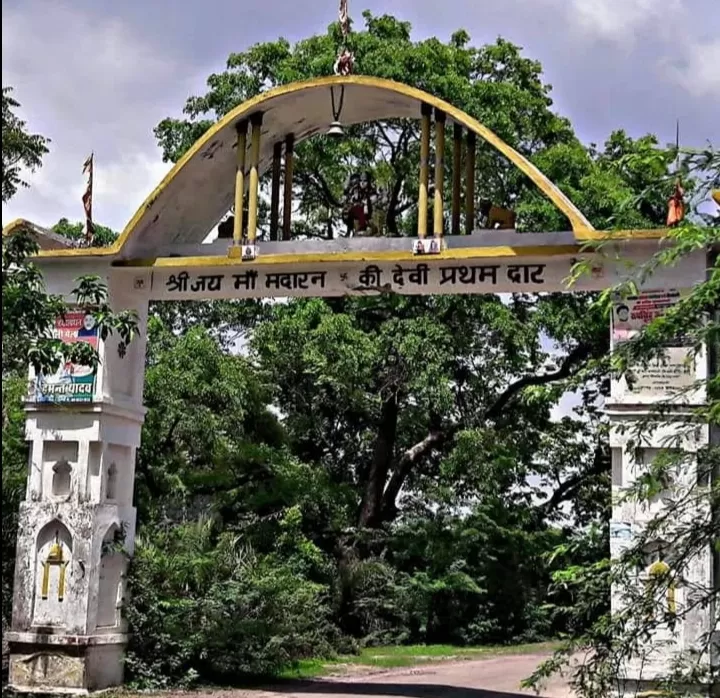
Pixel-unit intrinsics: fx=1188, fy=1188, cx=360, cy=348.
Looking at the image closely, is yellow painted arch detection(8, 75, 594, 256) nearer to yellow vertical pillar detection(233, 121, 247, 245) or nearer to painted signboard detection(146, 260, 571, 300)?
yellow vertical pillar detection(233, 121, 247, 245)

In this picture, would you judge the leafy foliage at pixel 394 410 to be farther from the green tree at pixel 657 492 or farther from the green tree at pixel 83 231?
the green tree at pixel 657 492

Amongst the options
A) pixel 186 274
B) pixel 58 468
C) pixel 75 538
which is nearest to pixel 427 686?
pixel 75 538

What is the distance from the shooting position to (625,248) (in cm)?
984

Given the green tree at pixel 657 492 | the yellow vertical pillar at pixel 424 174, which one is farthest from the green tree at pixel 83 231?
the green tree at pixel 657 492

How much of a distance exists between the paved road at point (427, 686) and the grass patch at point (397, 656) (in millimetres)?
529

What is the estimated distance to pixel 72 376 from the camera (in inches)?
434

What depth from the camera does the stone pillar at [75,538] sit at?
10.6 metres

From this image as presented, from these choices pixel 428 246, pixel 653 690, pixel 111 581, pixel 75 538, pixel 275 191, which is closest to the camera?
pixel 653 690

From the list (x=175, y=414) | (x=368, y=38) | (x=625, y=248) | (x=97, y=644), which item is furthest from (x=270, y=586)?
(x=368, y=38)

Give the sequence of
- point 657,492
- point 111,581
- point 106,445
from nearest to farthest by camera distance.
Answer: point 657,492 → point 106,445 → point 111,581

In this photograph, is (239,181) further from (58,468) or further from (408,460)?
(408,460)

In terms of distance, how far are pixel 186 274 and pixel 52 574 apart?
3015 millimetres

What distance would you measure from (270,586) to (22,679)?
2.79 metres

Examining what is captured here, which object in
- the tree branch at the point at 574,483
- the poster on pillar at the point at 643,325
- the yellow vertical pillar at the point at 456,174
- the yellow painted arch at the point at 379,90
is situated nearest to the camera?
the poster on pillar at the point at 643,325
